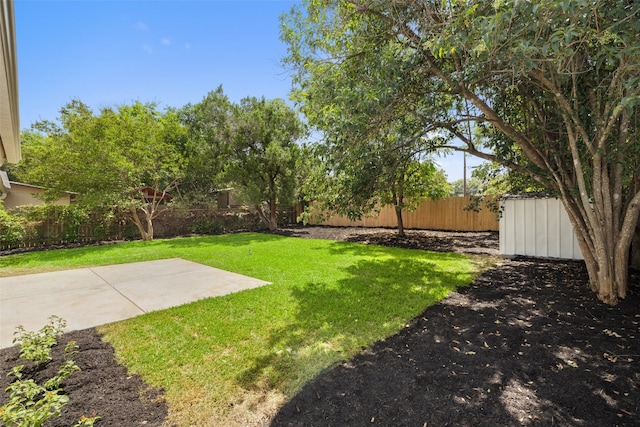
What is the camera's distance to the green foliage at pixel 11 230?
8864 mm

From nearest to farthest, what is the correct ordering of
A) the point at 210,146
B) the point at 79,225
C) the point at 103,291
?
the point at 103,291 → the point at 79,225 → the point at 210,146

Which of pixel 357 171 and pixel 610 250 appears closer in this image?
pixel 610 250

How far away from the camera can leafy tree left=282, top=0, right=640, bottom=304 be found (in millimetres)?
3229

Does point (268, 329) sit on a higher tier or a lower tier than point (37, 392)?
lower

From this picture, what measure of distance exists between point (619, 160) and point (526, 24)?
2.50m

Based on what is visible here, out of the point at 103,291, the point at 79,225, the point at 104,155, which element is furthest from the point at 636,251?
the point at 79,225

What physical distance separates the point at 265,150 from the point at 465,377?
→ 12.8m

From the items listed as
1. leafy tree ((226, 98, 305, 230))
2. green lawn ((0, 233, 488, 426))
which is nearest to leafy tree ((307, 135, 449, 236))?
green lawn ((0, 233, 488, 426))

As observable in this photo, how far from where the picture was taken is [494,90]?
495cm

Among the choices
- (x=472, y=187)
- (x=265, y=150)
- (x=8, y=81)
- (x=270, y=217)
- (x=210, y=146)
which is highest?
(x=472, y=187)

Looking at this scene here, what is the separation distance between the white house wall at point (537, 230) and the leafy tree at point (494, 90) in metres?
2.29

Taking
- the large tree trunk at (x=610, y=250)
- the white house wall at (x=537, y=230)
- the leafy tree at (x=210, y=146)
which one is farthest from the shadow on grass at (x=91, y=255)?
the large tree trunk at (x=610, y=250)

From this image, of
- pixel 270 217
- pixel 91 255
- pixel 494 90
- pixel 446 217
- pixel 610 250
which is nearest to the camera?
pixel 610 250

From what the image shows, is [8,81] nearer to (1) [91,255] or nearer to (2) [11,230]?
(1) [91,255]
